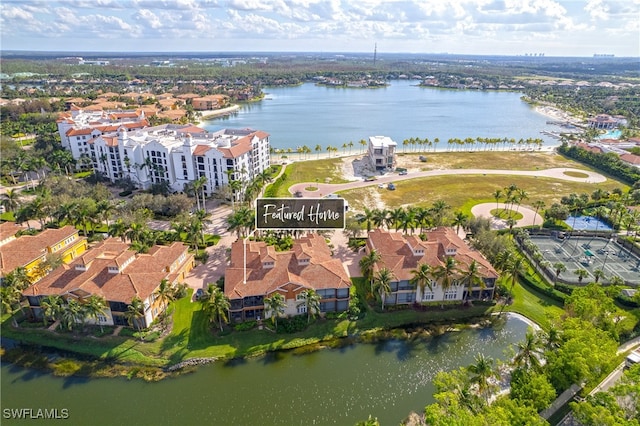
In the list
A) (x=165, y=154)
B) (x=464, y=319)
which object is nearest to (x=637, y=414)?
(x=464, y=319)

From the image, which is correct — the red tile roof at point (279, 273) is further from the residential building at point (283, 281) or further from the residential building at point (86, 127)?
the residential building at point (86, 127)

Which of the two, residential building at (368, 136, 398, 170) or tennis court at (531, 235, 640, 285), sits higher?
residential building at (368, 136, 398, 170)

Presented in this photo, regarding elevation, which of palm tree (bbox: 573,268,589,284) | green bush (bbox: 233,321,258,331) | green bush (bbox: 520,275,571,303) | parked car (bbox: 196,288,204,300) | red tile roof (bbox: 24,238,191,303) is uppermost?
red tile roof (bbox: 24,238,191,303)

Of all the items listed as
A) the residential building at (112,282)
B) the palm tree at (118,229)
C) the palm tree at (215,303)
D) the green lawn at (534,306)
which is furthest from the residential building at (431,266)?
the palm tree at (118,229)

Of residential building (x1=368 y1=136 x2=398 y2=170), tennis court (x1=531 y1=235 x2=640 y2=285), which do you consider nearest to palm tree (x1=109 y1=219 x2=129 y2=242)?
tennis court (x1=531 y1=235 x2=640 y2=285)

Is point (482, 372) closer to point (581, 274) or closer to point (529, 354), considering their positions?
point (529, 354)

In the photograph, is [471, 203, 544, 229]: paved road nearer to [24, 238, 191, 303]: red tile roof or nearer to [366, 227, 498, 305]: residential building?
[366, 227, 498, 305]: residential building

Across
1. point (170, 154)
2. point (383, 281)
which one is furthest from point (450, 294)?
point (170, 154)
